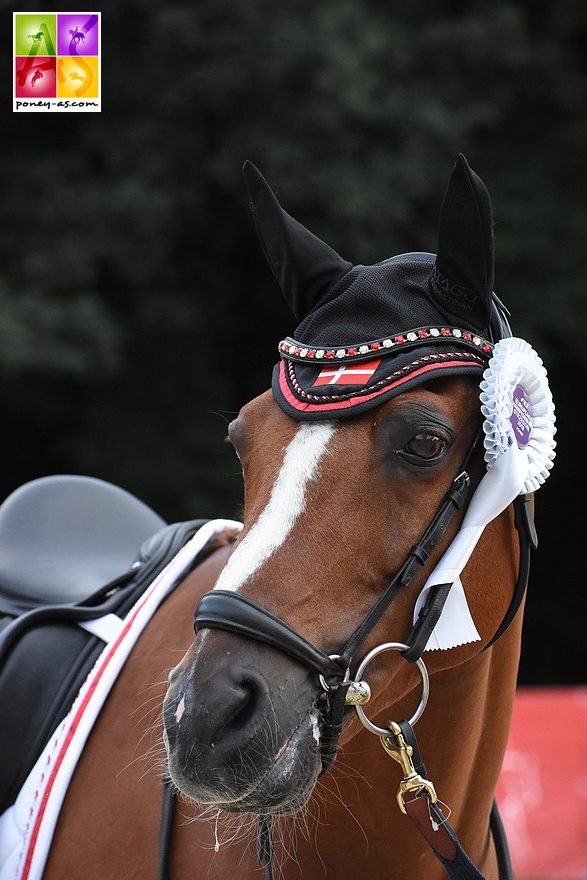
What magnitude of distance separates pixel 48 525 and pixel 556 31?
9541 millimetres

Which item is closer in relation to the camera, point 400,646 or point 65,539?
point 400,646

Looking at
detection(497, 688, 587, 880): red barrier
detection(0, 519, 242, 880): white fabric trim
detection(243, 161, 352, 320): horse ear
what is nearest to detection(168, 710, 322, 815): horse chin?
detection(0, 519, 242, 880): white fabric trim

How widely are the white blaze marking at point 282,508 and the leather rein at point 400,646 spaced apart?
0.21ft

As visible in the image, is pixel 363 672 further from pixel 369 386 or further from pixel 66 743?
pixel 66 743

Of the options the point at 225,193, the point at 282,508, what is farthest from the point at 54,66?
the point at 225,193

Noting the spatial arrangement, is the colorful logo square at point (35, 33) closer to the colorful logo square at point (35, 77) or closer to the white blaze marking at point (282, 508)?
the colorful logo square at point (35, 77)

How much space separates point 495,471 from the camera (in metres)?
1.90

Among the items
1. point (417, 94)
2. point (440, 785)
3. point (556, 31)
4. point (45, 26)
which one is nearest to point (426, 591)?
point (440, 785)

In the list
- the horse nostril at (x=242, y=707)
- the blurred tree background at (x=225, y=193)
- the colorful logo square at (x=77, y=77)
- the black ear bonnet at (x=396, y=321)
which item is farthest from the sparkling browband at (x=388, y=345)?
the blurred tree background at (x=225, y=193)

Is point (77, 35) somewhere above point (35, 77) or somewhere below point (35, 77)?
above

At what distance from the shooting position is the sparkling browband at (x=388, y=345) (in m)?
1.89

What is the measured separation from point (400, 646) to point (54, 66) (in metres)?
3.34

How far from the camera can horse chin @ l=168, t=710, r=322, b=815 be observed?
1.65 meters

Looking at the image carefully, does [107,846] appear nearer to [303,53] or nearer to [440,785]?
[440,785]
